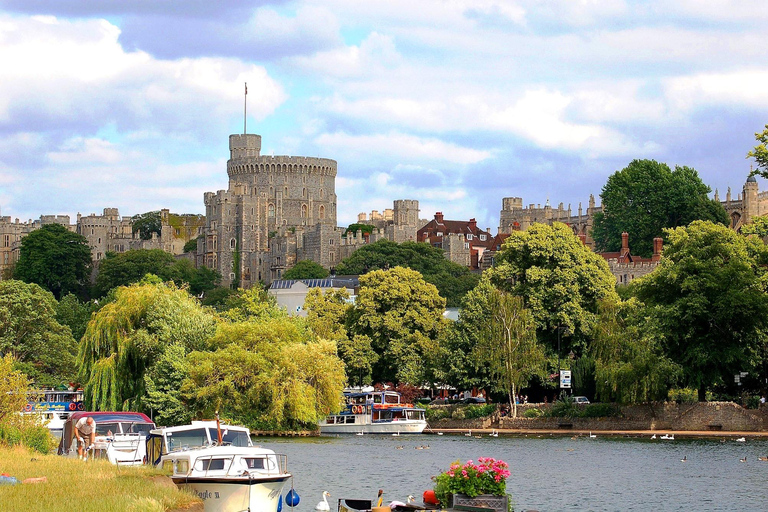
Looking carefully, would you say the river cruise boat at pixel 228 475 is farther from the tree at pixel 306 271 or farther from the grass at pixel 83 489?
the tree at pixel 306 271

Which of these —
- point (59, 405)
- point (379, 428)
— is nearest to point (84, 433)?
point (379, 428)

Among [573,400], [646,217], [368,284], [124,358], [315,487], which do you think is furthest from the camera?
[646,217]

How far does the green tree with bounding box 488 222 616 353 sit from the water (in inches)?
384

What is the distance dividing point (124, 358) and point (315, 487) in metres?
22.0

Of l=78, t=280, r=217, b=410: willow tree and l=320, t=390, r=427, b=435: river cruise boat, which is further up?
l=78, t=280, r=217, b=410: willow tree

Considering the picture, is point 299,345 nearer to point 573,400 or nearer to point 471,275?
point 573,400

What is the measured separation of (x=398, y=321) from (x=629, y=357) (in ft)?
72.1

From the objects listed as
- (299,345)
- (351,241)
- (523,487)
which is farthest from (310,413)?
(351,241)

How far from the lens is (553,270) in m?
77.3

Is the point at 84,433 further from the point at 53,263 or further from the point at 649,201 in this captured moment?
the point at 53,263

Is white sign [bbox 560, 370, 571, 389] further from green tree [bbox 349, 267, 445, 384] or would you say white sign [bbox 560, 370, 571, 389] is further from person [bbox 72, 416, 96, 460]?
person [bbox 72, 416, 96, 460]

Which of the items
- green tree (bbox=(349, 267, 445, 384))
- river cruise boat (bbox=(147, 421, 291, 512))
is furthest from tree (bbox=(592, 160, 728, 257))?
river cruise boat (bbox=(147, 421, 291, 512))

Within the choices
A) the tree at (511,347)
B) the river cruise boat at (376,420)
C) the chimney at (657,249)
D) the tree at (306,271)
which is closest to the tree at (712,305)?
the tree at (511,347)

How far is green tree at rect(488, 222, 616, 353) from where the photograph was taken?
76188 mm
